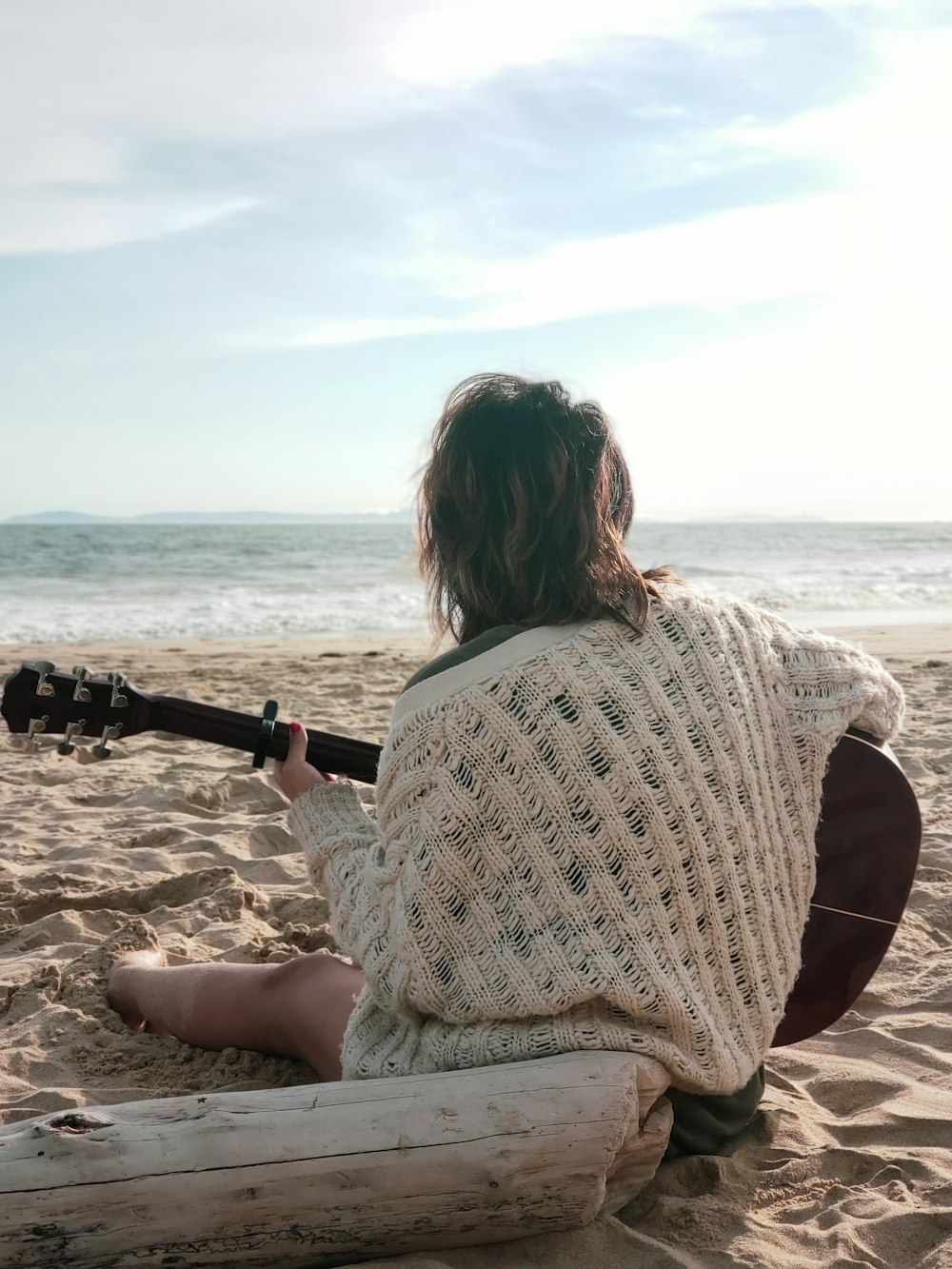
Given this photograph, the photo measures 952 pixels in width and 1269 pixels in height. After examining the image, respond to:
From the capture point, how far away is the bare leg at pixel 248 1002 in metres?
2.51

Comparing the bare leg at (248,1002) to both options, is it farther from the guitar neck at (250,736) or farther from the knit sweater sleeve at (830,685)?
the knit sweater sleeve at (830,685)

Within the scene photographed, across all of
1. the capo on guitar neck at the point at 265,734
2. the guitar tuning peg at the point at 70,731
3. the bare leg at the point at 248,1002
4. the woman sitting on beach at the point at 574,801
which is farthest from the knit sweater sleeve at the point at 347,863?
the guitar tuning peg at the point at 70,731

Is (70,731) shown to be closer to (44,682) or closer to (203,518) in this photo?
(44,682)

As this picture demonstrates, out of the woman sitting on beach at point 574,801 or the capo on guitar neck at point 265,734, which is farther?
the capo on guitar neck at point 265,734

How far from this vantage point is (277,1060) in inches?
111

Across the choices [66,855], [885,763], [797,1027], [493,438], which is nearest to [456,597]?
[493,438]

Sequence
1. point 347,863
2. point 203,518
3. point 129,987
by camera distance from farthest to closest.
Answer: point 203,518, point 129,987, point 347,863

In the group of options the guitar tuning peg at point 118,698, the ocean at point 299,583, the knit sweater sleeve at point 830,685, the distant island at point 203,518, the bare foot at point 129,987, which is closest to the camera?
the knit sweater sleeve at point 830,685

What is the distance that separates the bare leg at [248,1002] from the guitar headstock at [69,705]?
2.17 feet

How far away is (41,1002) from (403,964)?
1.50m

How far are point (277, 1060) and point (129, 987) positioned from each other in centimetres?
48

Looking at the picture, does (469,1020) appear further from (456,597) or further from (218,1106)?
(456,597)

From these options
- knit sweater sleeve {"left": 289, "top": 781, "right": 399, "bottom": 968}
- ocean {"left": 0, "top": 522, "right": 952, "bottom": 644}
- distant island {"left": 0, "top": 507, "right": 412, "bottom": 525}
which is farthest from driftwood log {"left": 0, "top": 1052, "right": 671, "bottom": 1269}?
distant island {"left": 0, "top": 507, "right": 412, "bottom": 525}

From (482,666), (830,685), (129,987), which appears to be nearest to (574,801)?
(482,666)
